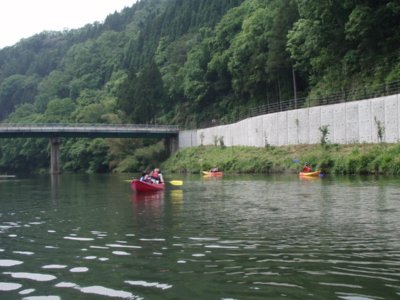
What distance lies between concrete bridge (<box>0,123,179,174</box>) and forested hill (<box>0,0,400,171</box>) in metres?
9.14

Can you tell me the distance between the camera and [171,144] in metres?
101

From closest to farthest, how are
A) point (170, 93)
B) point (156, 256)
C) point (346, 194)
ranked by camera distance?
point (156, 256), point (346, 194), point (170, 93)

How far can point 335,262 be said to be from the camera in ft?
34.8

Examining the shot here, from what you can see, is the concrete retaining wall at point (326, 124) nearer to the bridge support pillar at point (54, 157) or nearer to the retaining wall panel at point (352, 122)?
the retaining wall panel at point (352, 122)

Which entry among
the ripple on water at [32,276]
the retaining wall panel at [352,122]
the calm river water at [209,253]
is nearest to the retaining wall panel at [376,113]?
the retaining wall panel at [352,122]

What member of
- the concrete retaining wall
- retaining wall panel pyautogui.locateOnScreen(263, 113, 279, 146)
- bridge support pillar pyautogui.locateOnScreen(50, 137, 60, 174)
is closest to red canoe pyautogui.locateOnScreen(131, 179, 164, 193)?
the concrete retaining wall

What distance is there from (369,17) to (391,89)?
27.2 ft

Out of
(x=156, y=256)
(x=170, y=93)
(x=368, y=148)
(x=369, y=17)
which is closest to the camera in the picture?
(x=156, y=256)

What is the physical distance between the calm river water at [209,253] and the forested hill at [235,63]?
37.0m

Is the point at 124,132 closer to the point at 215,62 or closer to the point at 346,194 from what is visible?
the point at 215,62

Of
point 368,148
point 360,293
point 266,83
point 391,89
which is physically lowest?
point 360,293

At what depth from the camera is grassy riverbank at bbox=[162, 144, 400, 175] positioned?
41094 mm

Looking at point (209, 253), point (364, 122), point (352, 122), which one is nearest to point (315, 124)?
point (352, 122)

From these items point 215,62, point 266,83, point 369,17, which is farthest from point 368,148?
point 215,62
